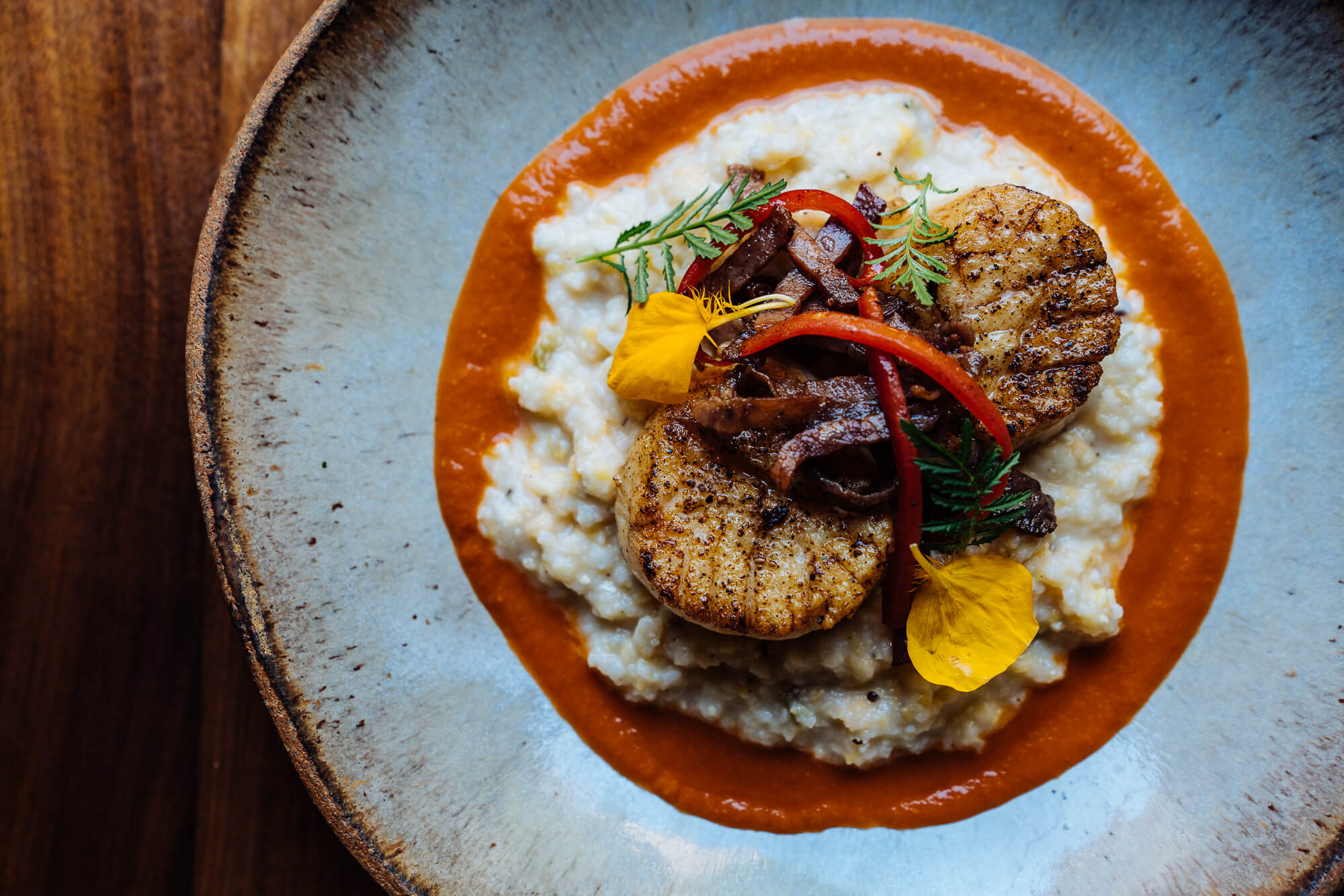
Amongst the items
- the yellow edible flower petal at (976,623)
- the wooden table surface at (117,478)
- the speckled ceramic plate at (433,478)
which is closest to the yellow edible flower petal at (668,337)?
the yellow edible flower petal at (976,623)

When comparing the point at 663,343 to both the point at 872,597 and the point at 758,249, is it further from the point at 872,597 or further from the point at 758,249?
the point at 872,597

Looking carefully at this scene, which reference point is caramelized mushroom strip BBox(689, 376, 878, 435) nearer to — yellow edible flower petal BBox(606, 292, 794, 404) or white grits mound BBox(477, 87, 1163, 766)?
yellow edible flower petal BBox(606, 292, 794, 404)

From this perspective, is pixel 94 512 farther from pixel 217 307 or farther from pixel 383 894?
pixel 383 894

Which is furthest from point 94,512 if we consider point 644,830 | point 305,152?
point 644,830

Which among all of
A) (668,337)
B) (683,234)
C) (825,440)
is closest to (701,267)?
(683,234)

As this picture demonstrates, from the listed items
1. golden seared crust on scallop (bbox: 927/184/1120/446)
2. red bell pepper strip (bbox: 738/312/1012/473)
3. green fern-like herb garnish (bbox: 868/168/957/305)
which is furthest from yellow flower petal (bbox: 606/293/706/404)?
golden seared crust on scallop (bbox: 927/184/1120/446)

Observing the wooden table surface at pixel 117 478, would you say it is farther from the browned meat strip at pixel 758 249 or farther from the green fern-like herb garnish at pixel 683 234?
the browned meat strip at pixel 758 249
